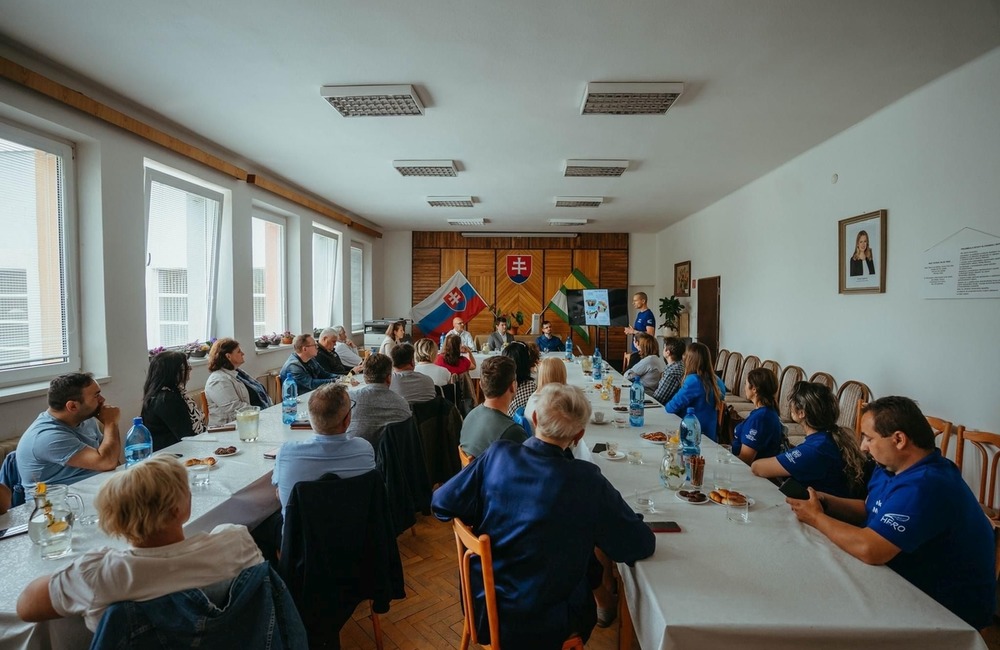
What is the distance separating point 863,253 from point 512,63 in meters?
3.47

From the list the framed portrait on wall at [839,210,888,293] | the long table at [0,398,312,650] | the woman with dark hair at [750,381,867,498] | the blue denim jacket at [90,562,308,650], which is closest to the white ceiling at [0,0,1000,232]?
the framed portrait on wall at [839,210,888,293]

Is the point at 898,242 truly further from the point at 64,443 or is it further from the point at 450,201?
the point at 450,201

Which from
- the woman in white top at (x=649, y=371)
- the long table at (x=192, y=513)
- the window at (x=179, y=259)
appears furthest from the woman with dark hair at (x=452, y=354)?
the window at (x=179, y=259)

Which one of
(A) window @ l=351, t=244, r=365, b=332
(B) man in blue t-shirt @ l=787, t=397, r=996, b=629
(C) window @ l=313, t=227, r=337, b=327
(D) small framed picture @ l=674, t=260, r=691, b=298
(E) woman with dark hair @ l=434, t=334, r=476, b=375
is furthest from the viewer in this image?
(A) window @ l=351, t=244, r=365, b=332

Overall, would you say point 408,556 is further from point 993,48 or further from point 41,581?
point 993,48

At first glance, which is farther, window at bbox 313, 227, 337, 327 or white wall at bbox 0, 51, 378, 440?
window at bbox 313, 227, 337, 327

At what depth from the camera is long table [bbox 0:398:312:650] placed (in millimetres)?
1301

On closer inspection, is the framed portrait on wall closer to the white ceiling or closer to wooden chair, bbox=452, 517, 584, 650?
the white ceiling

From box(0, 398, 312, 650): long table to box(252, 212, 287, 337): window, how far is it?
364 centimetres

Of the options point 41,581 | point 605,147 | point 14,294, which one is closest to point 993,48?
point 605,147

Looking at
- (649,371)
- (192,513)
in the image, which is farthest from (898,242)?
(192,513)

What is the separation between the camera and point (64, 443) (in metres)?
2.18

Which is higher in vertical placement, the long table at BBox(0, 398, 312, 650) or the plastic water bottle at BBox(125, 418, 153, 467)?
the plastic water bottle at BBox(125, 418, 153, 467)

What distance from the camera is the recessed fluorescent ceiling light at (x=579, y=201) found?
7.52 meters
